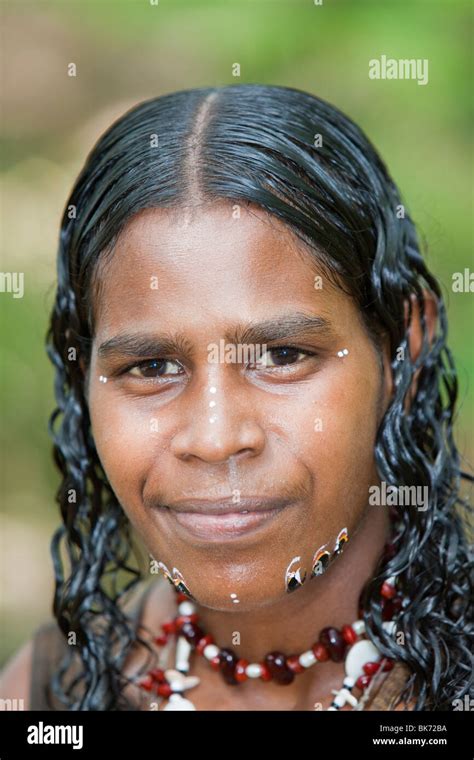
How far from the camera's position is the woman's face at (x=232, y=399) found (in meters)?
1.70

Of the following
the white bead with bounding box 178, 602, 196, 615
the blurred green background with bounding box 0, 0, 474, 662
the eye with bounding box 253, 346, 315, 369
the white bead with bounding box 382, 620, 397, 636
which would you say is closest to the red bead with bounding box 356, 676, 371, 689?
the white bead with bounding box 382, 620, 397, 636

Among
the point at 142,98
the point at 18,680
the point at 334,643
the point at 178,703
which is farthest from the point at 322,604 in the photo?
the point at 142,98

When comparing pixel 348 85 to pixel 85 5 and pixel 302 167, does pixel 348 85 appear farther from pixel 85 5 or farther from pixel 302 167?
pixel 302 167

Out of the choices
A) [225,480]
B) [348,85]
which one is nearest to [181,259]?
[225,480]

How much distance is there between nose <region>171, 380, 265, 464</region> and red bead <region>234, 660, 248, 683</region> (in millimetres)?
624

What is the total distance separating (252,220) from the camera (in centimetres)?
172

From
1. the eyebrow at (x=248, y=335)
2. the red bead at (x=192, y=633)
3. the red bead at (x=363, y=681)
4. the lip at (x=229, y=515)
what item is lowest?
the red bead at (x=363, y=681)

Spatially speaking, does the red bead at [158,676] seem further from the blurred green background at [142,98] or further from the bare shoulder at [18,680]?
the blurred green background at [142,98]

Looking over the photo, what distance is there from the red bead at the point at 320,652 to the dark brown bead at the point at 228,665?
0.20 meters

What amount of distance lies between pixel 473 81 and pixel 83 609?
2311 mm

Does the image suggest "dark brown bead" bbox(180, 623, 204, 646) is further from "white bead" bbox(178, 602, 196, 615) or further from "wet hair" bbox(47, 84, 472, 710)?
"wet hair" bbox(47, 84, 472, 710)

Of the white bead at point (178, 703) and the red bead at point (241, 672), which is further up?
the red bead at point (241, 672)

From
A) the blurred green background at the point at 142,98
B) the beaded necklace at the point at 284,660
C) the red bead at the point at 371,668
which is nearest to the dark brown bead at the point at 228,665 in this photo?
the beaded necklace at the point at 284,660

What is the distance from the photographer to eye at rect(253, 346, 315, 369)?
5.73 ft
